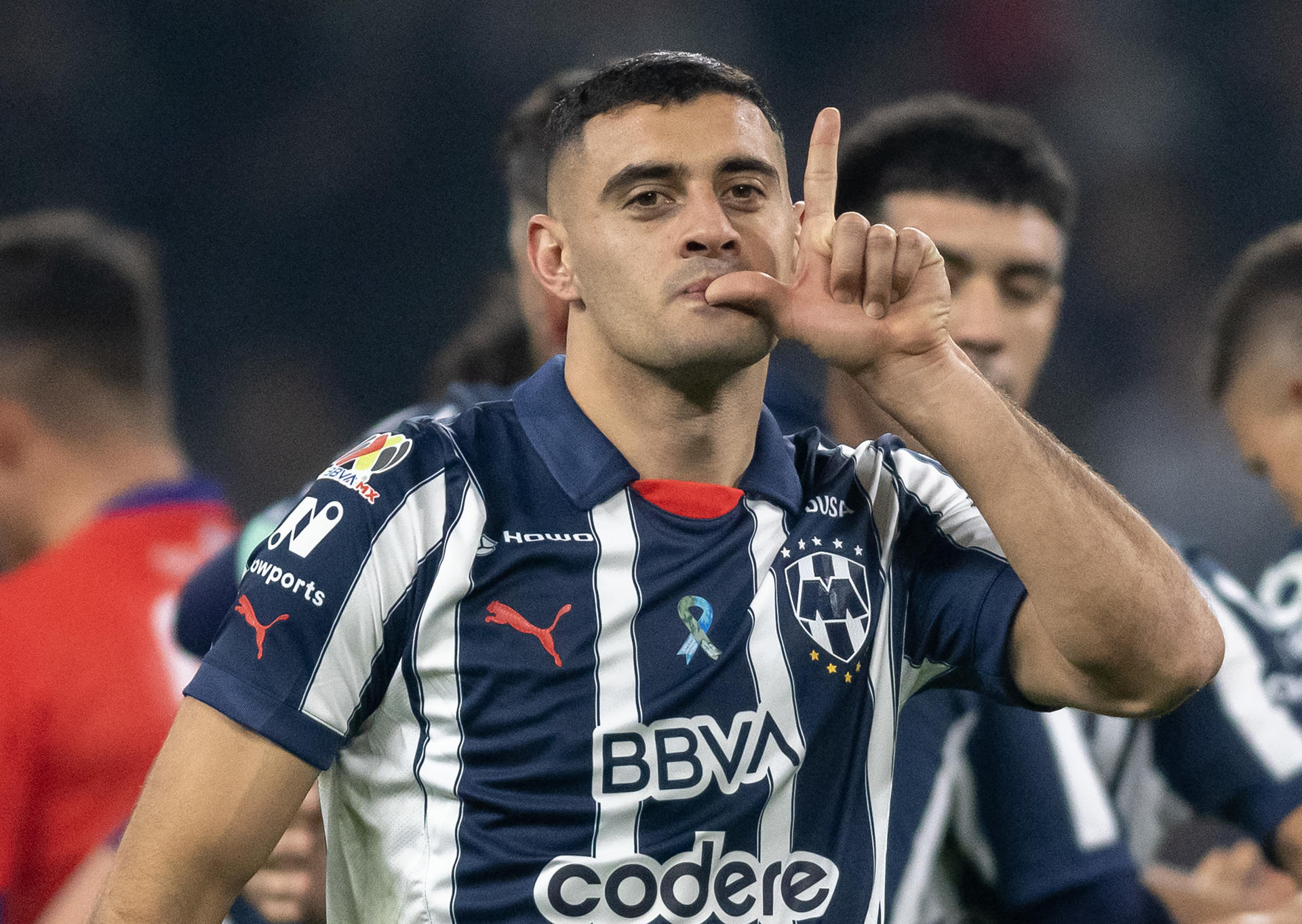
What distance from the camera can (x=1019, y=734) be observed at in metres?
2.45

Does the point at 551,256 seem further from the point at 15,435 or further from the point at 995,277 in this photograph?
the point at 15,435

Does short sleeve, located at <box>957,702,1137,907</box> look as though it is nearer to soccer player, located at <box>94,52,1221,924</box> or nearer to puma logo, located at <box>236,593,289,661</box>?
soccer player, located at <box>94,52,1221,924</box>

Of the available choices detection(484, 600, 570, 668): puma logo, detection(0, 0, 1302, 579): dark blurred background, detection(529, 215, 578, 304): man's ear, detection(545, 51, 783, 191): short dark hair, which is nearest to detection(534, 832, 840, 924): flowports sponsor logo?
detection(484, 600, 570, 668): puma logo

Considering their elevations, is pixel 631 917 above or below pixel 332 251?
below

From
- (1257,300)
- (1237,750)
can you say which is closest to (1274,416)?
(1257,300)

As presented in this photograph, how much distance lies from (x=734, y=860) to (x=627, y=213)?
31.1 inches

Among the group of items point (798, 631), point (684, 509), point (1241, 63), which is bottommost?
point (798, 631)

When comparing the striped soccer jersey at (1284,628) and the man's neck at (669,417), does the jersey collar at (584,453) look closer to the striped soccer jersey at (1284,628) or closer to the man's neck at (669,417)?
the man's neck at (669,417)

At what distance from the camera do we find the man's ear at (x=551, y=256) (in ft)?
6.08

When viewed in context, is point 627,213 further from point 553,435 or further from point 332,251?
point 332,251

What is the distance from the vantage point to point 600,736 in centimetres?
165

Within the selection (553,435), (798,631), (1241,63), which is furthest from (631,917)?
(1241,63)

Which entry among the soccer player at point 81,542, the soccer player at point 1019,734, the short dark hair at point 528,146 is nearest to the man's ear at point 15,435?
the soccer player at point 81,542

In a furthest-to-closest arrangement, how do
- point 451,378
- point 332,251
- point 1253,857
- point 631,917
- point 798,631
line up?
1. point 332,251
2. point 451,378
3. point 1253,857
4. point 798,631
5. point 631,917
